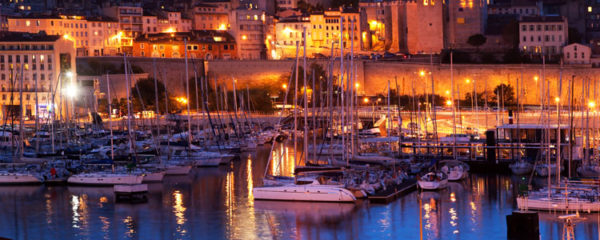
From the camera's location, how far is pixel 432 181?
30.9 metres

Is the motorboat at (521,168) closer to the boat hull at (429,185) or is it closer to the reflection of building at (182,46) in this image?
the boat hull at (429,185)

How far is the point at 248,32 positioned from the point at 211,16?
7155 millimetres

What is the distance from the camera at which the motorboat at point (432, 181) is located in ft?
101

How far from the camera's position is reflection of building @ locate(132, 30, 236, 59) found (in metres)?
65.8

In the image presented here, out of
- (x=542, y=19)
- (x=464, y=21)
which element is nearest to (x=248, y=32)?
(x=464, y=21)

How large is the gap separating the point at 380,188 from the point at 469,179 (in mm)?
4315

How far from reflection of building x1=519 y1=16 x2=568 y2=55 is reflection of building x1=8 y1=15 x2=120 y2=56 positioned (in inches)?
943

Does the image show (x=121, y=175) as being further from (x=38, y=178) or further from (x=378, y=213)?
(x=378, y=213)

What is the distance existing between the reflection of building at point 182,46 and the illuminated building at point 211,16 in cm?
643

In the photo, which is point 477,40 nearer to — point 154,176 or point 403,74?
point 403,74

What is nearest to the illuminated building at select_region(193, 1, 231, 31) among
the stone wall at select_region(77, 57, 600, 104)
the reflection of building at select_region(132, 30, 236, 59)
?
the reflection of building at select_region(132, 30, 236, 59)

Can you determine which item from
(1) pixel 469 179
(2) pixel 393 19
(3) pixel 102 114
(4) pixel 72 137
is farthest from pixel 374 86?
(1) pixel 469 179

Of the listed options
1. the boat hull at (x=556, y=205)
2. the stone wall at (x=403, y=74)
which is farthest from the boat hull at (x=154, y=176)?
the stone wall at (x=403, y=74)

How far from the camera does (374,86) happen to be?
61156 millimetres
